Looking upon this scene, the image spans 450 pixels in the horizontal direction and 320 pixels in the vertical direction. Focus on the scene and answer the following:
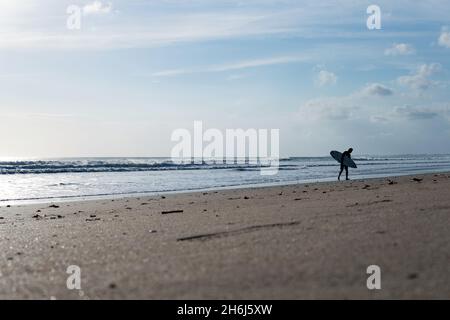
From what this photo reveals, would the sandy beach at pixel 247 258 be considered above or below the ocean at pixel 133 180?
above

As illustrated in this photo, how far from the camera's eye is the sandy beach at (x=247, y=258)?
331 centimetres

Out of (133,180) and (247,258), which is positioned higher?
(247,258)

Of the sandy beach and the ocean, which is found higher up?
the sandy beach

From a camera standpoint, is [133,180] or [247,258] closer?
[247,258]

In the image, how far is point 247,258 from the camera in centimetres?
407

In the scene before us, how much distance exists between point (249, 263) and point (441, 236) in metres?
1.89

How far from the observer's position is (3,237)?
6.38m

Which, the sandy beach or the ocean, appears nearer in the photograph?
the sandy beach

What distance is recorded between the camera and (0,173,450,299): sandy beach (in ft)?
10.9

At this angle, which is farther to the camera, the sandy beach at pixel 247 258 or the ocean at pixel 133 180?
the ocean at pixel 133 180
